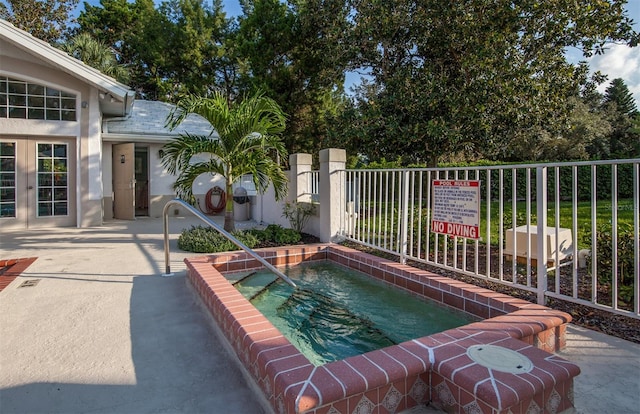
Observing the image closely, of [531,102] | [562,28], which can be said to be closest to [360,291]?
[531,102]

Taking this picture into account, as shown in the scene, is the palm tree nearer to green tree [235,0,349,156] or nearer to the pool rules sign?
the pool rules sign

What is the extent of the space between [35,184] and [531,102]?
11.5 meters

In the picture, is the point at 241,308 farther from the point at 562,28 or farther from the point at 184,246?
the point at 562,28

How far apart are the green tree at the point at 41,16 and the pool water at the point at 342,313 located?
19724 mm

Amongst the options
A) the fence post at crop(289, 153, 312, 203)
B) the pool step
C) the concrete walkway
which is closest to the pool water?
the pool step

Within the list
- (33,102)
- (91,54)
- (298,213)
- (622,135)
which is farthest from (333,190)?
(622,135)

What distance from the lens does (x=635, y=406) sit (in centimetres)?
199

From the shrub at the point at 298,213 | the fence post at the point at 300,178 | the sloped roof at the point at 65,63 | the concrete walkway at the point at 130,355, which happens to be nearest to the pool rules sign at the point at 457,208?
the concrete walkway at the point at 130,355

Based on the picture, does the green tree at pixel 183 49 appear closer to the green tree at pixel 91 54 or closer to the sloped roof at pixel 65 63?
the green tree at pixel 91 54

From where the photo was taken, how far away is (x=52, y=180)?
898 centimetres

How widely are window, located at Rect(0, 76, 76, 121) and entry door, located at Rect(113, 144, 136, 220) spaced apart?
141 cm

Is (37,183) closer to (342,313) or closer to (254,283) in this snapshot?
(254,283)

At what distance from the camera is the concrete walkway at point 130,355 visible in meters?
2.12

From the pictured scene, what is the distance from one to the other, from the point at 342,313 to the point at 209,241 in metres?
2.90
